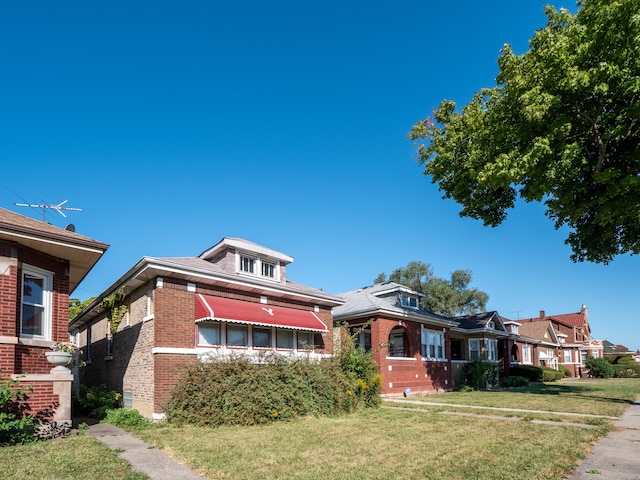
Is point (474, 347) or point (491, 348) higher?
point (474, 347)

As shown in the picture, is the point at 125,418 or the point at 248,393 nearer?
the point at 248,393

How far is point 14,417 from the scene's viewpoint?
973 centimetres

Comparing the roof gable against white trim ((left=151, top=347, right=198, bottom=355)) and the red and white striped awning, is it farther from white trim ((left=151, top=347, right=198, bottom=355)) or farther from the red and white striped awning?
the red and white striped awning

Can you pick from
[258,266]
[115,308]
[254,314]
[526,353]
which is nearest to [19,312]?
[115,308]

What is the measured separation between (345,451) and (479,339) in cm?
2797

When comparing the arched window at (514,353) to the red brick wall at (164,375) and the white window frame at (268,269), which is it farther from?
the red brick wall at (164,375)

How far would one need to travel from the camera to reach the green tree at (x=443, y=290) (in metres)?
61.2

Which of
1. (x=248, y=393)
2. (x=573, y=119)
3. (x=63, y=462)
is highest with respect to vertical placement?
(x=573, y=119)

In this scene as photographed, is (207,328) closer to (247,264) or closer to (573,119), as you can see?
(247,264)

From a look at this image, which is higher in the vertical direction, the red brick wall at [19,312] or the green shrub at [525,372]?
the red brick wall at [19,312]

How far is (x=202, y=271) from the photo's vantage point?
1537cm

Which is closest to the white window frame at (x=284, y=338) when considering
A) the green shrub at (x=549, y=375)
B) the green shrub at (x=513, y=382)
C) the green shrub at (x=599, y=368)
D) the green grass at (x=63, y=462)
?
the green grass at (x=63, y=462)

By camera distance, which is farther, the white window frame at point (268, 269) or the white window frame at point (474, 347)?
the white window frame at point (474, 347)

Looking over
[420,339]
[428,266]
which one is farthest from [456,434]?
[428,266]
